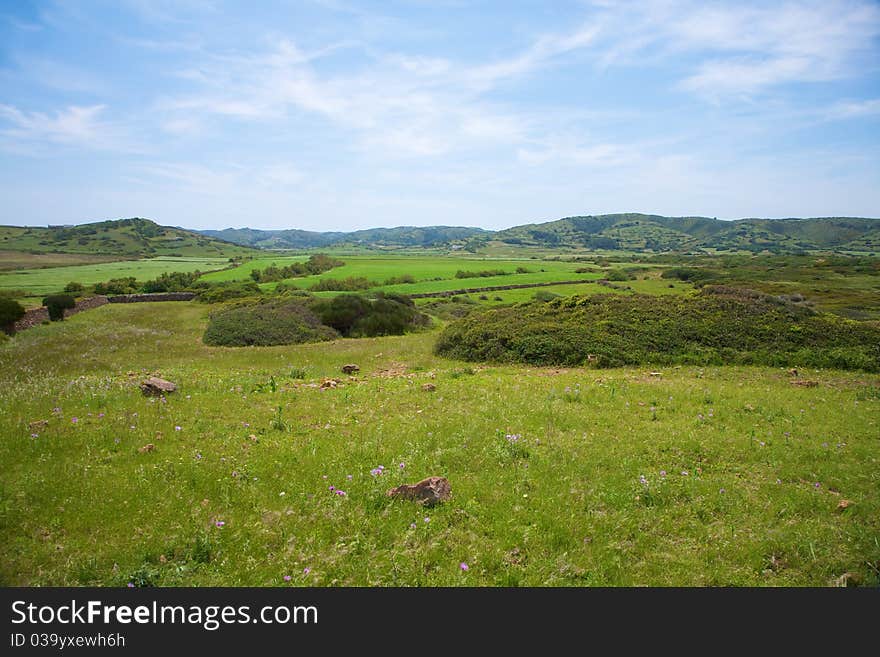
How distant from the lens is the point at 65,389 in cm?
1298

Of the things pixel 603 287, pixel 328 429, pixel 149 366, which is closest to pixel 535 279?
pixel 603 287

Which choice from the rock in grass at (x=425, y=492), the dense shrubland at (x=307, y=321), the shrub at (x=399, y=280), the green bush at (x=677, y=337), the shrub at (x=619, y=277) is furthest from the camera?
the shrub at (x=399, y=280)

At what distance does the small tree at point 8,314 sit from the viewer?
1439 inches

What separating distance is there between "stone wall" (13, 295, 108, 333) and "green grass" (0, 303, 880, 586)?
35.0 meters

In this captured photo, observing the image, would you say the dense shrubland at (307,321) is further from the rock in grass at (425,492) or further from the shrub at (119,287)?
the shrub at (119,287)

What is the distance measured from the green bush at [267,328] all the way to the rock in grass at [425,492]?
2855 centimetres

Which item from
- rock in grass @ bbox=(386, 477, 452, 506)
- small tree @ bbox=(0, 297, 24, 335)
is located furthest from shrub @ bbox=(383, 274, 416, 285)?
rock in grass @ bbox=(386, 477, 452, 506)

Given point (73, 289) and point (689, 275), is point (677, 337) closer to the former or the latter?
point (73, 289)

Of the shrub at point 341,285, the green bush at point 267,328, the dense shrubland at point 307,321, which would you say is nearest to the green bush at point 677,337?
the dense shrubland at point 307,321

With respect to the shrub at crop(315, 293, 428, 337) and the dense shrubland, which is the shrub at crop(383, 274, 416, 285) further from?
the shrub at crop(315, 293, 428, 337)

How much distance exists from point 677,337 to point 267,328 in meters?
30.0

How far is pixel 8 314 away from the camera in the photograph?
37094 mm

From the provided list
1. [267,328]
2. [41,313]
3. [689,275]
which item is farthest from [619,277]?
[41,313]

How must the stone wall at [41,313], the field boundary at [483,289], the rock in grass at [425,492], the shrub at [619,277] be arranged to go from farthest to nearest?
the shrub at [619,277] < the field boundary at [483,289] < the stone wall at [41,313] < the rock in grass at [425,492]
